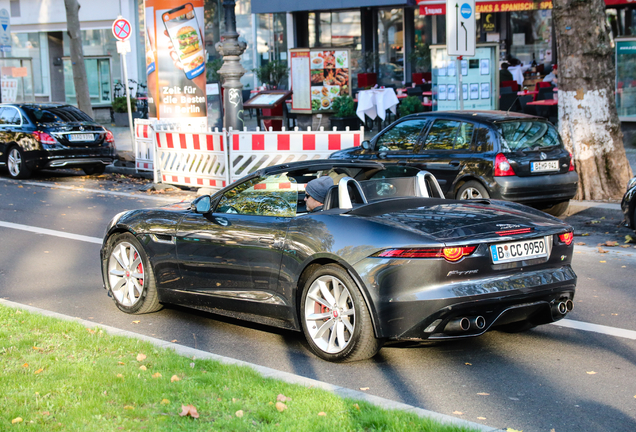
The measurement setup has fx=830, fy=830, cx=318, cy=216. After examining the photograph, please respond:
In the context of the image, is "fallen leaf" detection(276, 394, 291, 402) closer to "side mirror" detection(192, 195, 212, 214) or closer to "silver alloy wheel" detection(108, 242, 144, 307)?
"side mirror" detection(192, 195, 212, 214)

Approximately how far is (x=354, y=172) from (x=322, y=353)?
4.96 feet

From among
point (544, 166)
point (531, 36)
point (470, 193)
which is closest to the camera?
point (544, 166)

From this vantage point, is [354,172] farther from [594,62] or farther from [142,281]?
[594,62]

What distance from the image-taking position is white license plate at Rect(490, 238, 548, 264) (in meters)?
5.24

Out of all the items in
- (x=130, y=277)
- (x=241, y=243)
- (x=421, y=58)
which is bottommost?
(x=130, y=277)

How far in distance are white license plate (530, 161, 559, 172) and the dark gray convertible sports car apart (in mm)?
4885

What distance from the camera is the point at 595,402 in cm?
472

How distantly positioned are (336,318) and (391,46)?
85.6 feet

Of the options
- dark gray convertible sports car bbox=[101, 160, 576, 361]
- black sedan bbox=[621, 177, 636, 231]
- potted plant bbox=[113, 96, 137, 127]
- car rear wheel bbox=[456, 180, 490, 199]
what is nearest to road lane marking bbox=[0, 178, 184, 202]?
car rear wheel bbox=[456, 180, 490, 199]

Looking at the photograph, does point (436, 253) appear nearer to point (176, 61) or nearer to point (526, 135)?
point (526, 135)

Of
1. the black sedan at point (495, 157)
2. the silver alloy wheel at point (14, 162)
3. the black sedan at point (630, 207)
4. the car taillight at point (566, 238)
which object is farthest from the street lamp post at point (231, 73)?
the car taillight at point (566, 238)

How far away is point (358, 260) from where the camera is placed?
17.1 feet

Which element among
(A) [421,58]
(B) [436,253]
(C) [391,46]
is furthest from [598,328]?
(C) [391,46]

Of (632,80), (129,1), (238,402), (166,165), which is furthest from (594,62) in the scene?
(129,1)
